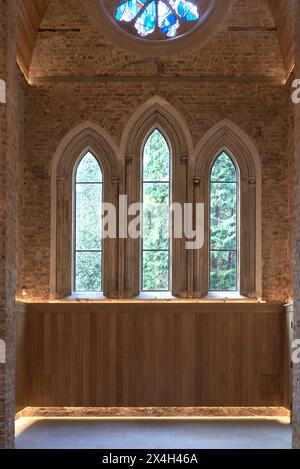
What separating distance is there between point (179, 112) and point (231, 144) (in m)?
1.09

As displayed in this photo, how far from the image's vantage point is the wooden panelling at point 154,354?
13.8m

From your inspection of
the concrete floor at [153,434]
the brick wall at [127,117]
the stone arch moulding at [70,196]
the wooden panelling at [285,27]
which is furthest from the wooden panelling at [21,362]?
the wooden panelling at [285,27]

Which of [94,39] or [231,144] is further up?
[94,39]

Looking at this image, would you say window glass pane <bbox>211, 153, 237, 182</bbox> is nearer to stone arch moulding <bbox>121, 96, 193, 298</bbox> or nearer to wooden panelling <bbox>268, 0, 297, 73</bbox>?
stone arch moulding <bbox>121, 96, 193, 298</bbox>

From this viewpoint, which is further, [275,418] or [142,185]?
[142,185]

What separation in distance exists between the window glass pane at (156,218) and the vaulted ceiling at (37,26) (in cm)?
306

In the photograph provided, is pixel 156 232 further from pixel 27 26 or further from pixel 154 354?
pixel 27 26

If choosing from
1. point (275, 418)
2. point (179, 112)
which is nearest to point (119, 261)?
point (179, 112)

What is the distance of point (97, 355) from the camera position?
45.5 feet

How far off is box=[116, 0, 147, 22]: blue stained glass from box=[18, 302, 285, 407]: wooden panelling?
16.9 feet

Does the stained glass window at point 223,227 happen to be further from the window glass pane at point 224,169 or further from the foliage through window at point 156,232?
the foliage through window at point 156,232

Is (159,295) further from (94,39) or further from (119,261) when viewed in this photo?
(94,39)

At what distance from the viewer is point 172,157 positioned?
14391 mm

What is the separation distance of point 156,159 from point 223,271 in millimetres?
2346
